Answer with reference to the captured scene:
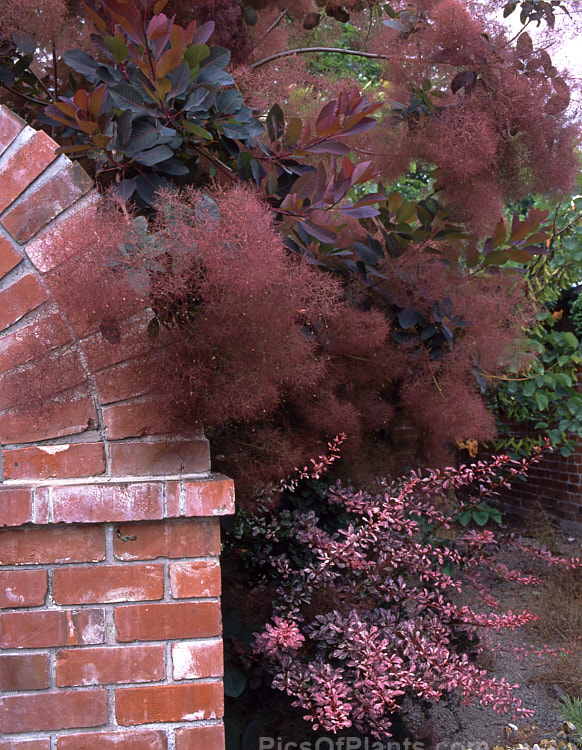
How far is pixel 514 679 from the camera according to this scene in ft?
11.3

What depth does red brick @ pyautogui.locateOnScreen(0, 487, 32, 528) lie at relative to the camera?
1.31 metres

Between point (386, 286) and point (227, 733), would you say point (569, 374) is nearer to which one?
point (386, 286)

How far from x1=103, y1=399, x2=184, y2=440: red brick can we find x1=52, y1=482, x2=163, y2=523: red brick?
115 mm

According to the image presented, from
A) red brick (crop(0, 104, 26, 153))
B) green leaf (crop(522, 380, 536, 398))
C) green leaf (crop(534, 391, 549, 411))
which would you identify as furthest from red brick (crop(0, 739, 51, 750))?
green leaf (crop(534, 391, 549, 411))

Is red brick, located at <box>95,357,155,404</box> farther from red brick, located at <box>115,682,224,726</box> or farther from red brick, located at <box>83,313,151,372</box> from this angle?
red brick, located at <box>115,682,224,726</box>

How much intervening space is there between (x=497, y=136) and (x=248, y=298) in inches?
49.4

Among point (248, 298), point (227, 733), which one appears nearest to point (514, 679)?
point (227, 733)

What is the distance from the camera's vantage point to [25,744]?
1.33 m

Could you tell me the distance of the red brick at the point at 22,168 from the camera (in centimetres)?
136

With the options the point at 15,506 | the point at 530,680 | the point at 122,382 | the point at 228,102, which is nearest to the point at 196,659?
the point at 15,506

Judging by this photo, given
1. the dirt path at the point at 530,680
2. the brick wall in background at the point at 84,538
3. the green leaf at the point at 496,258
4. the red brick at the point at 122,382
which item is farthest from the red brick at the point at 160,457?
the dirt path at the point at 530,680

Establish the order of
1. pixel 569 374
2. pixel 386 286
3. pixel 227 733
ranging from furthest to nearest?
pixel 569 374
pixel 386 286
pixel 227 733

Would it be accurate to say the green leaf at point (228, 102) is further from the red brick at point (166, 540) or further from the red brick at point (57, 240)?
the red brick at point (166, 540)

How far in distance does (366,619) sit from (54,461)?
121 cm
